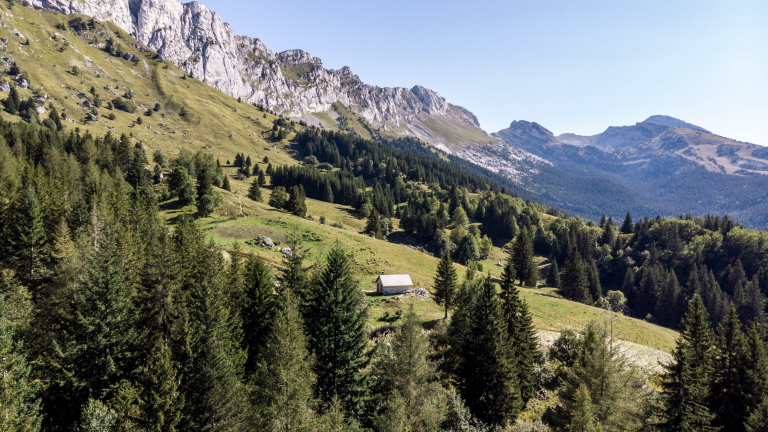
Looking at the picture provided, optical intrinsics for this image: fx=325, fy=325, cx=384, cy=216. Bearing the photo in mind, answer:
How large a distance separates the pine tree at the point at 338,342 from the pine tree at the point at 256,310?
17.5 feet

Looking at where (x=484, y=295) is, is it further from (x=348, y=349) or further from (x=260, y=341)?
(x=260, y=341)

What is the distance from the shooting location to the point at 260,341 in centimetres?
3681

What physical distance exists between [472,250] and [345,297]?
91.3 m

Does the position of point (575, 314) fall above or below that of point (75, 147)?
below

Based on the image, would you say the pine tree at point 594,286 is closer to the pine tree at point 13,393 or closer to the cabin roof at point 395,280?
the cabin roof at point 395,280

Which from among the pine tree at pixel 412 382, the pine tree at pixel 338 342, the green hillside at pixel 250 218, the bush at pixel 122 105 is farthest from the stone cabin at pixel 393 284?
the bush at pixel 122 105

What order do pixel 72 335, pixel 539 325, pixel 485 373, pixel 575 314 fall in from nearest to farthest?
pixel 72 335
pixel 485 373
pixel 539 325
pixel 575 314

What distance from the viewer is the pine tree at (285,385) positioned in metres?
23.7

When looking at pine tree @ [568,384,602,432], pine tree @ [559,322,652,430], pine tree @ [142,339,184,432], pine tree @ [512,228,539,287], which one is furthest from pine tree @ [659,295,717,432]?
pine tree @ [512,228,539,287]

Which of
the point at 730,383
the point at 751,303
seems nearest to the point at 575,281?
the point at 730,383

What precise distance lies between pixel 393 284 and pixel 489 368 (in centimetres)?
3086

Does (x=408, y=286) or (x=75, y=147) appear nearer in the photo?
(x=408, y=286)

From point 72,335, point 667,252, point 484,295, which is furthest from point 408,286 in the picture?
point 667,252

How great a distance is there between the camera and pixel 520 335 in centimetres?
3978
